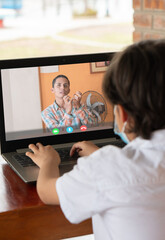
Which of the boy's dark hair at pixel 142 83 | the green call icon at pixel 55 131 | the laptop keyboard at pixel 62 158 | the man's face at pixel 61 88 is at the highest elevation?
the boy's dark hair at pixel 142 83

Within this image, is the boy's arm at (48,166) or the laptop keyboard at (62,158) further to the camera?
the laptop keyboard at (62,158)

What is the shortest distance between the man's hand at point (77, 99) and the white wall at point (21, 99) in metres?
0.12

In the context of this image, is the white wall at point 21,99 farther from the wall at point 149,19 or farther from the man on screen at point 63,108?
the wall at point 149,19

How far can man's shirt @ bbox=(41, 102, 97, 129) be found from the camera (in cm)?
136

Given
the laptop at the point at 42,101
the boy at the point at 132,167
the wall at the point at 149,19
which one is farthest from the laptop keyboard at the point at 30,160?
the wall at the point at 149,19

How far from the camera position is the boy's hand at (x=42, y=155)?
116cm

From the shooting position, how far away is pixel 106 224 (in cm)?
91

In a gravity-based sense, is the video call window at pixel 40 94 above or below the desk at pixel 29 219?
above

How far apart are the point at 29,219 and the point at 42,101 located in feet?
1.49

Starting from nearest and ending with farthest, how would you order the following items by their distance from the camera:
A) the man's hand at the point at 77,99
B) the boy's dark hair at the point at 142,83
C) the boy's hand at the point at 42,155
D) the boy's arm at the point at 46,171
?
the boy's dark hair at the point at 142,83 → the boy's arm at the point at 46,171 → the boy's hand at the point at 42,155 → the man's hand at the point at 77,99

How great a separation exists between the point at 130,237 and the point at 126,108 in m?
0.29

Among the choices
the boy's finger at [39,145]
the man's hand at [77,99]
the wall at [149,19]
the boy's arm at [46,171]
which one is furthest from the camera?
the wall at [149,19]

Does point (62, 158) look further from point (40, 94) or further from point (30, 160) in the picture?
point (40, 94)

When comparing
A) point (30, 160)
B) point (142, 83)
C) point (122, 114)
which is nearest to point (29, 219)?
point (30, 160)
